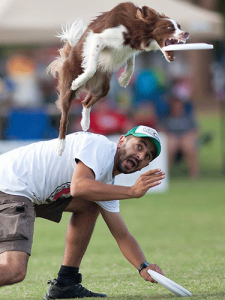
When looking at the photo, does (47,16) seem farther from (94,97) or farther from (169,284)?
(169,284)

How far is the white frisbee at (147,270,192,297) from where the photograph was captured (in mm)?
4938

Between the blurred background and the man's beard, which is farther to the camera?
the blurred background

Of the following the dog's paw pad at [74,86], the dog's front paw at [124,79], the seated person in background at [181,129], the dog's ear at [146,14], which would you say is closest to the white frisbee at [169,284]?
the dog's front paw at [124,79]

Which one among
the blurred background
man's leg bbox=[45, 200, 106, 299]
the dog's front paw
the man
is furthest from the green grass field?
the dog's front paw

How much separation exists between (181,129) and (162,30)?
439 inches

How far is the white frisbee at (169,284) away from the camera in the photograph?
4.94 metres

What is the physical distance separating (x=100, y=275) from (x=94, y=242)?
2.63m

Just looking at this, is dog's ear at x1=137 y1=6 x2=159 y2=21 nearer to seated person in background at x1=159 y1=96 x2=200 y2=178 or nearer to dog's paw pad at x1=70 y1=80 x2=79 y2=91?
dog's paw pad at x1=70 y1=80 x2=79 y2=91

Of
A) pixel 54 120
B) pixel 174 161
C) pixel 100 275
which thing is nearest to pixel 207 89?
pixel 174 161

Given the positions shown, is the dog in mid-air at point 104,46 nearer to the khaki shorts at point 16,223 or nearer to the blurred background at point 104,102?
the khaki shorts at point 16,223

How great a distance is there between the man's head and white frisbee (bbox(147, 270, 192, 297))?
0.77 m

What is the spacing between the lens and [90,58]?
4152 mm

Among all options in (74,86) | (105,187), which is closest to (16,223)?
(105,187)

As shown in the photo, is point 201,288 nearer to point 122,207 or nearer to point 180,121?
point 122,207
